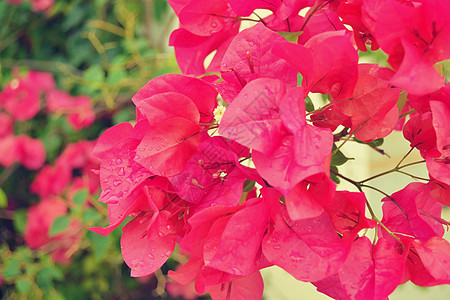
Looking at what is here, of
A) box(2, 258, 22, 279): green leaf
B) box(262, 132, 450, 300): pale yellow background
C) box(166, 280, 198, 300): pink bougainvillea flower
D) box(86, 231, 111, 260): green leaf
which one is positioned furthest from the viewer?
box(166, 280, 198, 300): pink bougainvillea flower

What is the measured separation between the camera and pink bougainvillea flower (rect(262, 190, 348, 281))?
21 centimetres

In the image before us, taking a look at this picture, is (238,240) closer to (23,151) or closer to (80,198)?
(80,198)

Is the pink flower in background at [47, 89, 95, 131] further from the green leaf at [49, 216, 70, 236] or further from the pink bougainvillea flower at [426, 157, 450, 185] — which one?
the pink bougainvillea flower at [426, 157, 450, 185]

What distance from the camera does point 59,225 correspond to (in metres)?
0.82

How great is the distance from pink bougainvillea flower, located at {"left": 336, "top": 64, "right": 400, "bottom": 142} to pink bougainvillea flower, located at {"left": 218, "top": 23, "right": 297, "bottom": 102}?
0.03m

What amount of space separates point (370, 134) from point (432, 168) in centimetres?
4

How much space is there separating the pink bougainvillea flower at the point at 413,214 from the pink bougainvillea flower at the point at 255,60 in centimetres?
10

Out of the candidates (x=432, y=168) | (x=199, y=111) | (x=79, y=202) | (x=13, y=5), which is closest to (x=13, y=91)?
(x=13, y=5)

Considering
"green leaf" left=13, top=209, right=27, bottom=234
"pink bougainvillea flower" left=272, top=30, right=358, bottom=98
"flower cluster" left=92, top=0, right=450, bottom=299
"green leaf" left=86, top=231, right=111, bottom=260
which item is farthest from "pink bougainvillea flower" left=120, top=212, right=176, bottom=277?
"green leaf" left=13, top=209, right=27, bottom=234

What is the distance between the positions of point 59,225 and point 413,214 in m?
0.71

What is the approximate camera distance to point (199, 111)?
0.27 metres

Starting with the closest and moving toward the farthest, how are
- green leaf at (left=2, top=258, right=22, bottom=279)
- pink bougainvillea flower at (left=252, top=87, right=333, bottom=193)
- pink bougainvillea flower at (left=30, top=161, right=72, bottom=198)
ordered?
pink bougainvillea flower at (left=252, top=87, right=333, bottom=193), green leaf at (left=2, top=258, right=22, bottom=279), pink bougainvillea flower at (left=30, top=161, right=72, bottom=198)

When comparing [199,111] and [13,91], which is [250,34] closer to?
[199,111]

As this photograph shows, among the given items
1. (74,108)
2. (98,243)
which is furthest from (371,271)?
(74,108)
